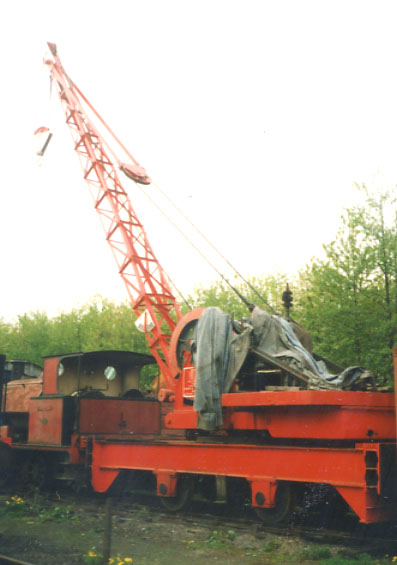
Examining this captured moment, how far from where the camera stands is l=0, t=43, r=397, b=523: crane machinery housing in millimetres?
7871

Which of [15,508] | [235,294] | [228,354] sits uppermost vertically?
[235,294]

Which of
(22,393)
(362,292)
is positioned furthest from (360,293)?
(22,393)

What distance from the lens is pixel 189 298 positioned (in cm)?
3622

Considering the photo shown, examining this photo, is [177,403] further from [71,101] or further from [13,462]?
[71,101]

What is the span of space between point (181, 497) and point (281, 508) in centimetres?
214

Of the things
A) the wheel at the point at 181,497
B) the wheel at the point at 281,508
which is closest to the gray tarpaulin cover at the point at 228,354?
the wheel at the point at 281,508

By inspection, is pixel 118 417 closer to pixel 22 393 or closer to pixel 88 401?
pixel 88 401

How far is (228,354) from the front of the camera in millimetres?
9203

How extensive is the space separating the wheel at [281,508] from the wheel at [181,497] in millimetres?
1590

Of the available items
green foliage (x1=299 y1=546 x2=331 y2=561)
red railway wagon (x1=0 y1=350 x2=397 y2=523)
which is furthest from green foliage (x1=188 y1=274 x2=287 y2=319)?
green foliage (x1=299 y1=546 x2=331 y2=561)

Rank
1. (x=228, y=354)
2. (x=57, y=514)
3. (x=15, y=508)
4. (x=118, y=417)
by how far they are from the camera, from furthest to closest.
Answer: (x=118, y=417)
(x=15, y=508)
(x=57, y=514)
(x=228, y=354)

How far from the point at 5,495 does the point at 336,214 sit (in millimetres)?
10661

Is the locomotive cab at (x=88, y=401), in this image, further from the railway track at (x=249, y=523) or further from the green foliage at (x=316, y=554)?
the green foliage at (x=316, y=554)

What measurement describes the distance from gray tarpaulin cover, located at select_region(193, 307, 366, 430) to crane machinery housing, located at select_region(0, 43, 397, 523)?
15 millimetres
